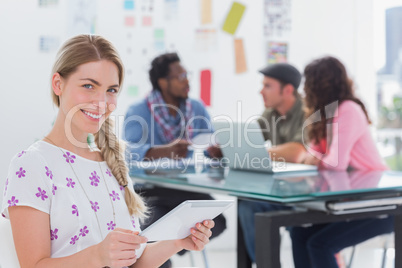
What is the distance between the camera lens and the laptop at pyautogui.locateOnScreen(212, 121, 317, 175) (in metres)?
2.41

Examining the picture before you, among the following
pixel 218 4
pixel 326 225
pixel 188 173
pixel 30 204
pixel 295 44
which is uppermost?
pixel 218 4

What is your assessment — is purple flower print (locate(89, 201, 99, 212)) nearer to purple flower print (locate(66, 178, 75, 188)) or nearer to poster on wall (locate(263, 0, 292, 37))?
purple flower print (locate(66, 178, 75, 188))

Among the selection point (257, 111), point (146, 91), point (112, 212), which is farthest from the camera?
point (257, 111)

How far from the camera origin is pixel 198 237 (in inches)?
50.1

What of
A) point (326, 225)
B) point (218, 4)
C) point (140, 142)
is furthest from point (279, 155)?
point (218, 4)

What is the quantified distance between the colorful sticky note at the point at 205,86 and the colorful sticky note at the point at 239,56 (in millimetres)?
235

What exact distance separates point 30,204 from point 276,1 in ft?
10.9

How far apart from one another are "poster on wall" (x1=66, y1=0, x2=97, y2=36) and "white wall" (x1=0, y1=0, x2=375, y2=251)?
2 cm

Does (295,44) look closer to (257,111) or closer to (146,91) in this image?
(257,111)

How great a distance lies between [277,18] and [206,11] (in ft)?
1.86

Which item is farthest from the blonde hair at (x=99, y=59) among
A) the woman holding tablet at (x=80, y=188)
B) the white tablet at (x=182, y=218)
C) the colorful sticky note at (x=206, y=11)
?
the colorful sticky note at (x=206, y=11)

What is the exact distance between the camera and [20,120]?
345 cm

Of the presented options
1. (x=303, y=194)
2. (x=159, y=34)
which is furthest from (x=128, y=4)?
(x=303, y=194)

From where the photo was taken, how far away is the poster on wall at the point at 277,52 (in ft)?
13.6
